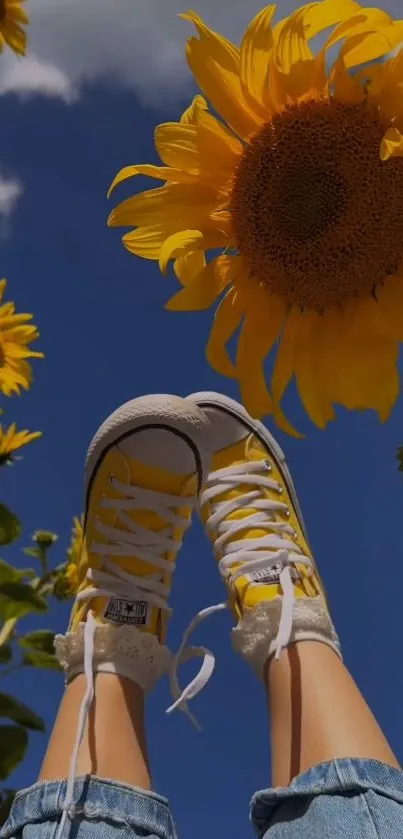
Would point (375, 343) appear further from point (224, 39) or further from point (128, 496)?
point (128, 496)

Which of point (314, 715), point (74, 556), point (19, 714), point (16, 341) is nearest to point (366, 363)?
point (314, 715)

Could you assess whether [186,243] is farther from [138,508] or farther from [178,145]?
[138,508]

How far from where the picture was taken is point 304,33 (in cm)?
85

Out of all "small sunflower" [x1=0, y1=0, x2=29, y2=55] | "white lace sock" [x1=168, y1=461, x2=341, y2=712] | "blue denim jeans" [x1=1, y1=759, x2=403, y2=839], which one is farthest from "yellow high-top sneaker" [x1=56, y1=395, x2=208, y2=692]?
"small sunflower" [x1=0, y1=0, x2=29, y2=55]

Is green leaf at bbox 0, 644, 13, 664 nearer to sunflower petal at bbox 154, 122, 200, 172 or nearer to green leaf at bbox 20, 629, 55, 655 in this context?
green leaf at bbox 20, 629, 55, 655

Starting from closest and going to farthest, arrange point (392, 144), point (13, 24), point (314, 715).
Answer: point (392, 144), point (13, 24), point (314, 715)

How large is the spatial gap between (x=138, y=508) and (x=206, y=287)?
1184 millimetres

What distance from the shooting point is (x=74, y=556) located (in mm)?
2631

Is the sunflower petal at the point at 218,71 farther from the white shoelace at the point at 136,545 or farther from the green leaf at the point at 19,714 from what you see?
the green leaf at the point at 19,714

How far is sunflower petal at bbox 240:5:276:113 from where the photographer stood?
86cm

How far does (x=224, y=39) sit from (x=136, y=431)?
1255mm

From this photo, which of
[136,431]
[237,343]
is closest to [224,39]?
[237,343]

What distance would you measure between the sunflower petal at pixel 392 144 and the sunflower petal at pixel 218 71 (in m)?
0.18

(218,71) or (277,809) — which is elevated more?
(218,71)
